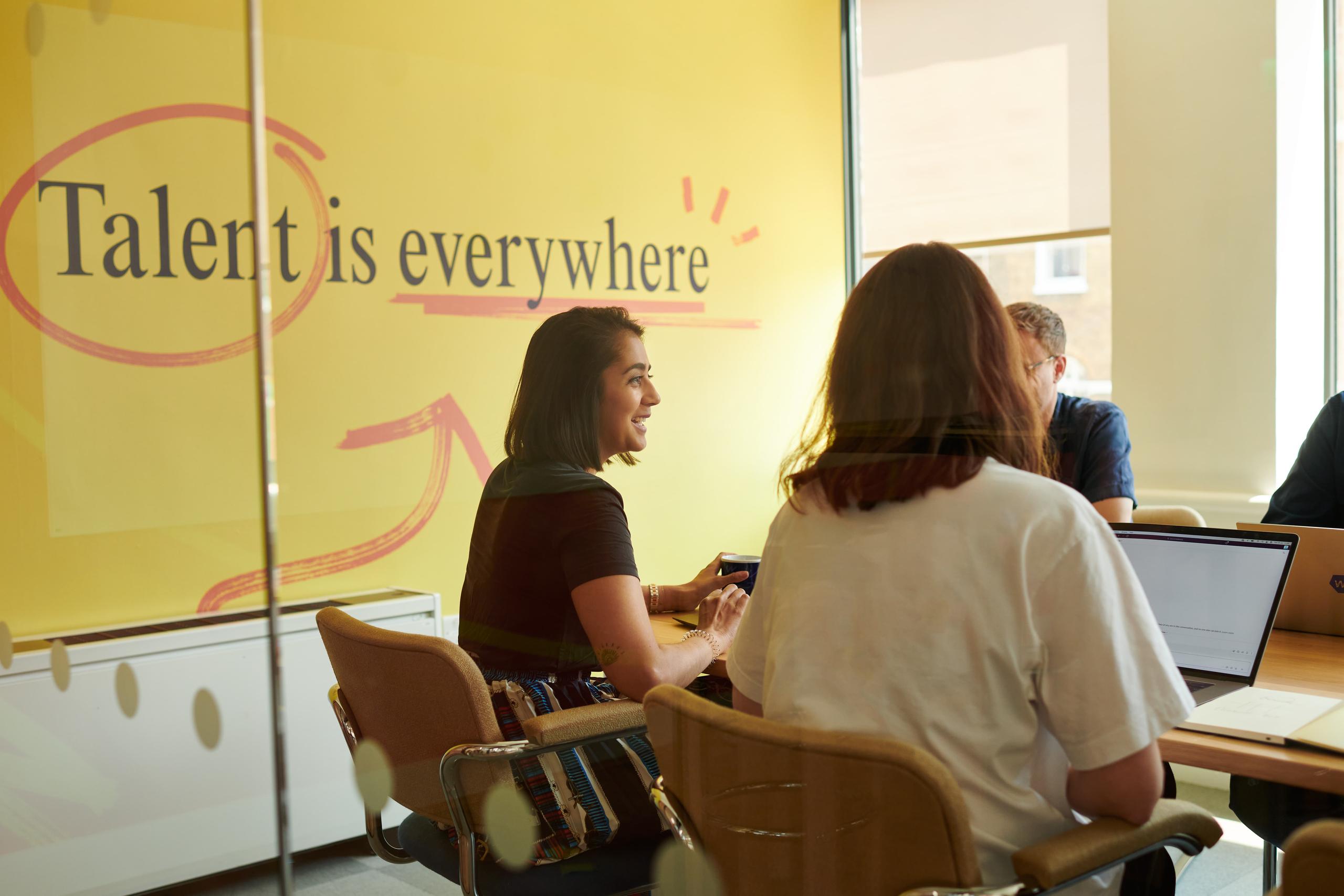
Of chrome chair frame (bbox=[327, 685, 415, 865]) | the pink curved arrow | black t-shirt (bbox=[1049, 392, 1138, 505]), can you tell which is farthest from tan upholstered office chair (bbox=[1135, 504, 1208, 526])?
chrome chair frame (bbox=[327, 685, 415, 865])

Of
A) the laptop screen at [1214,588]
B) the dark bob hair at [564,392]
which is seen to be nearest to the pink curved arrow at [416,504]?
the dark bob hair at [564,392]

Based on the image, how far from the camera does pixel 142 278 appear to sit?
1916 millimetres

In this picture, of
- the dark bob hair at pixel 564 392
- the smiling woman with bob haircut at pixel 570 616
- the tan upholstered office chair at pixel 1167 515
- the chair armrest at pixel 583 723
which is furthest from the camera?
A: the tan upholstered office chair at pixel 1167 515

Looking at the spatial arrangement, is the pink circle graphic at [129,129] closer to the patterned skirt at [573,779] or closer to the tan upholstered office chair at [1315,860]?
the patterned skirt at [573,779]

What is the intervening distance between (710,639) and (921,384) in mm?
742

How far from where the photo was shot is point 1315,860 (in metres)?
0.78

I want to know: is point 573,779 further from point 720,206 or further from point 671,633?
point 720,206

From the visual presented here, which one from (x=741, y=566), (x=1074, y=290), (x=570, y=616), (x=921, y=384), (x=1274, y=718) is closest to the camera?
(x=921, y=384)

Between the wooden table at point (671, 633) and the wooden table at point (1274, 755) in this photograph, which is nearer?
the wooden table at point (1274, 755)

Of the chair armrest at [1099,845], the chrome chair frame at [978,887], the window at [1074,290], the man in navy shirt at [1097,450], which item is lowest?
the chrome chair frame at [978,887]

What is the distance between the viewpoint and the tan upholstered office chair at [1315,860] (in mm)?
768

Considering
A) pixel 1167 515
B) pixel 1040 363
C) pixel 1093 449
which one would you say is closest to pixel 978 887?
pixel 1040 363

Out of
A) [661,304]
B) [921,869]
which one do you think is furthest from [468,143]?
[921,869]

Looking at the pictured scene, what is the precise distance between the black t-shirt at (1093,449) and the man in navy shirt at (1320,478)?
0.36 meters
